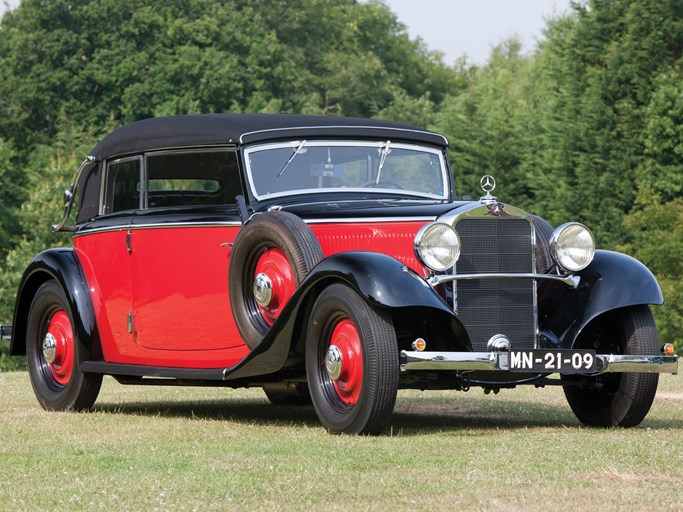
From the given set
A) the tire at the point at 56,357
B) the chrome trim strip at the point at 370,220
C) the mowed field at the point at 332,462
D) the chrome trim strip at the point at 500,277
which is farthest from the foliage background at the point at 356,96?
the chrome trim strip at the point at 370,220

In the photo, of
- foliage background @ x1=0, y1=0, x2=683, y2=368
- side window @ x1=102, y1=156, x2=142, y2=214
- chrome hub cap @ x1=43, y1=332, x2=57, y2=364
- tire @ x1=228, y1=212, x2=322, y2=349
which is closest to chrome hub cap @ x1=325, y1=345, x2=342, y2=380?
tire @ x1=228, y1=212, x2=322, y2=349

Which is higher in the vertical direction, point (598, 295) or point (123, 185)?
point (123, 185)

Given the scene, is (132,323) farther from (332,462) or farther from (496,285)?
(332,462)

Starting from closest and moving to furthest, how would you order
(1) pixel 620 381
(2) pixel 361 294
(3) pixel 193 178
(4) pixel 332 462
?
(4) pixel 332 462 < (2) pixel 361 294 < (1) pixel 620 381 < (3) pixel 193 178

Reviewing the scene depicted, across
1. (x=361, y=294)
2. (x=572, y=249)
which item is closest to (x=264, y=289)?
(x=361, y=294)

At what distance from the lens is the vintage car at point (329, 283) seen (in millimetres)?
7992

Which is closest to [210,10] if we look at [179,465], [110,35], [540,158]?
[110,35]

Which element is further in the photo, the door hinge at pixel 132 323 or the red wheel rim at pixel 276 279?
the door hinge at pixel 132 323

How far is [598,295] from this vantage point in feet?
28.0

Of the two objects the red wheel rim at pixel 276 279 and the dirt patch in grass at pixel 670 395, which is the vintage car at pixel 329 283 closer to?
the red wheel rim at pixel 276 279

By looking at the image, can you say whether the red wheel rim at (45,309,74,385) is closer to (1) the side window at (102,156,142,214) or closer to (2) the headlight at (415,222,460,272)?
(1) the side window at (102,156,142,214)

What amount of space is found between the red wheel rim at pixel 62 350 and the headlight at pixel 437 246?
3.76 meters

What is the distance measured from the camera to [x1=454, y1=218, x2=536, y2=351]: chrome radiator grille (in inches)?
326

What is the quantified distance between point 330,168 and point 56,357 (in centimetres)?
295
